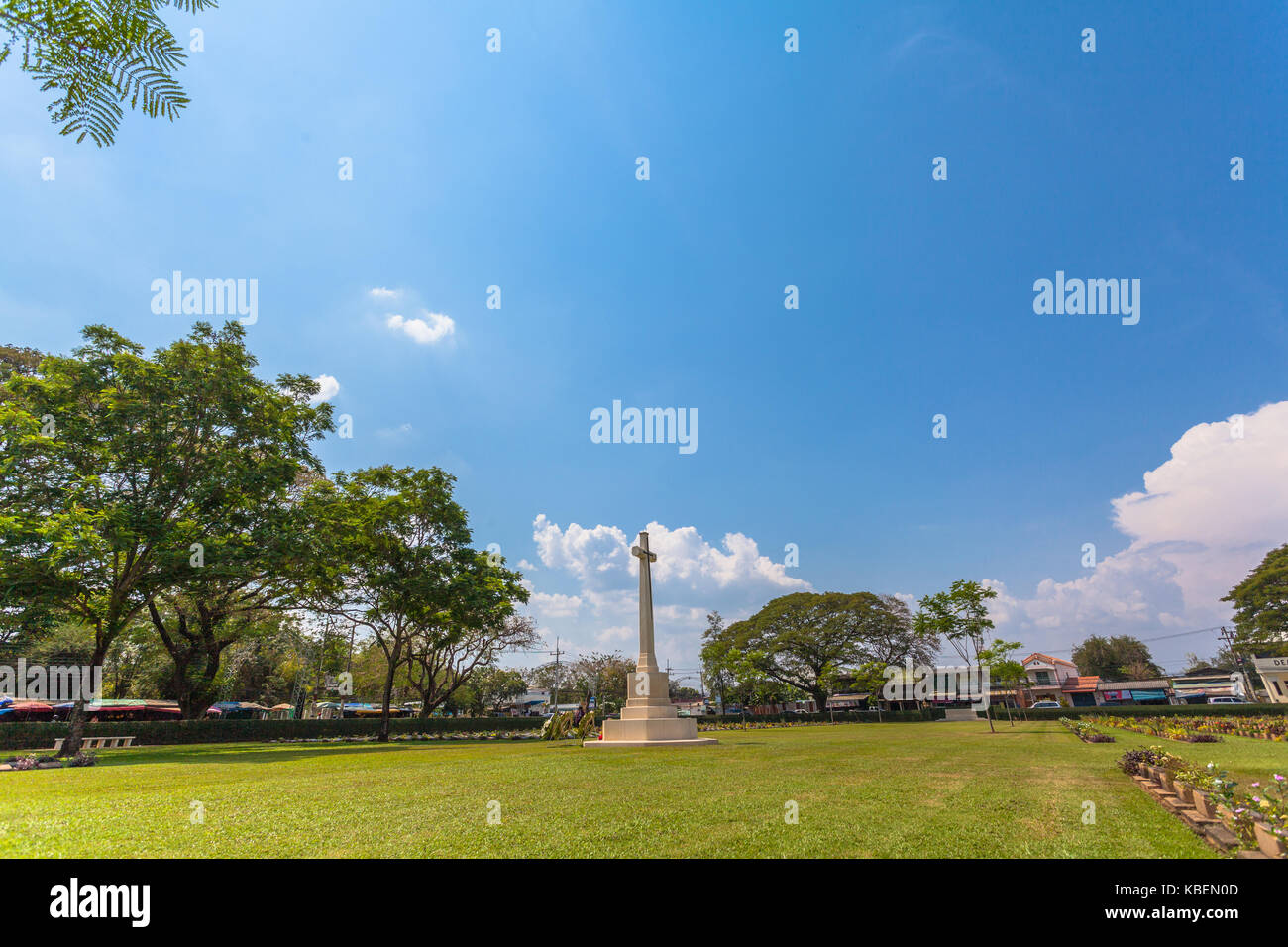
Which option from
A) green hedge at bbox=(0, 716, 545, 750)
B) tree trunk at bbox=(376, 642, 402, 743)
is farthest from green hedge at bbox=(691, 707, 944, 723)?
tree trunk at bbox=(376, 642, 402, 743)

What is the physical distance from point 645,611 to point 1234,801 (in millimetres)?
19329

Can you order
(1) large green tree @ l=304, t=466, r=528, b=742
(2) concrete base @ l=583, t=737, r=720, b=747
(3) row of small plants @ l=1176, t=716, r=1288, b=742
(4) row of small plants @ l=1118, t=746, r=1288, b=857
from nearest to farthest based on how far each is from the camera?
(4) row of small plants @ l=1118, t=746, r=1288, b=857
(2) concrete base @ l=583, t=737, r=720, b=747
(3) row of small plants @ l=1176, t=716, r=1288, b=742
(1) large green tree @ l=304, t=466, r=528, b=742

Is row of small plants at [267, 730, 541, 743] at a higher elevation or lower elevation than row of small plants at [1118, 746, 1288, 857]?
lower

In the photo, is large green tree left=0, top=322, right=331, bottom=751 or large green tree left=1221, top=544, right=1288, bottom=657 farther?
large green tree left=1221, top=544, right=1288, bottom=657

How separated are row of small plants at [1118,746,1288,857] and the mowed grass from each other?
1.35 feet

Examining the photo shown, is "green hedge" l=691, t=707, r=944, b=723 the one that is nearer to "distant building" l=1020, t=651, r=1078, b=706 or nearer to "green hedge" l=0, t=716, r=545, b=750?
"green hedge" l=0, t=716, r=545, b=750

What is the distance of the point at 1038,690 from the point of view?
7306cm

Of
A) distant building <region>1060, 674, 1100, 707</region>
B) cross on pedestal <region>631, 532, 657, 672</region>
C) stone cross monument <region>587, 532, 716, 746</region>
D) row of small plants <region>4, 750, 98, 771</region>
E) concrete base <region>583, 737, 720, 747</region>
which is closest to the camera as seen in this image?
row of small plants <region>4, 750, 98, 771</region>

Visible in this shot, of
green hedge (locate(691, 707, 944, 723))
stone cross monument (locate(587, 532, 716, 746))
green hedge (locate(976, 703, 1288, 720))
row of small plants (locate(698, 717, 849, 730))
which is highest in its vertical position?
stone cross monument (locate(587, 532, 716, 746))

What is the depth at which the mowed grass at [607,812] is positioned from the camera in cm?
546

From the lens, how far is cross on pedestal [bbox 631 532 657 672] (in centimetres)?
2445
